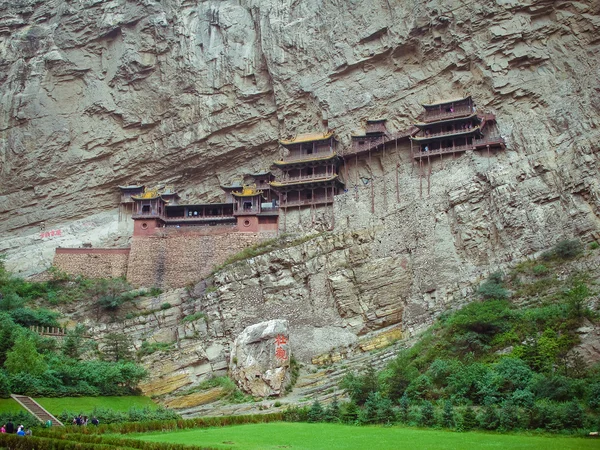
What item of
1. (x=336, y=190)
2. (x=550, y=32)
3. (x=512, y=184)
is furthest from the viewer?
(x=336, y=190)

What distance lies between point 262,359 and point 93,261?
1883 centimetres

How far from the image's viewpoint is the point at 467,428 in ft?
68.8

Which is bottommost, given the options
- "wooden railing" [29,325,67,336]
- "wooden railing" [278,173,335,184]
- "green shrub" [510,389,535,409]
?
"green shrub" [510,389,535,409]

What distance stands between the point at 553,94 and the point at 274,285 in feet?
67.8

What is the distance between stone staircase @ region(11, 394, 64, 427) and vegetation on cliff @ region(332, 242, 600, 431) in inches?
450

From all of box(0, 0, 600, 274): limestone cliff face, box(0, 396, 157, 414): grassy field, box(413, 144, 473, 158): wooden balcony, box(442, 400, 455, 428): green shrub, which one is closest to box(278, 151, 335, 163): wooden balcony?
box(0, 0, 600, 274): limestone cliff face

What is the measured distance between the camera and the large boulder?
32.6 metres

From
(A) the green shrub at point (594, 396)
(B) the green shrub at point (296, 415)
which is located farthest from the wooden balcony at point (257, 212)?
(A) the green shrub at point (594, 396)

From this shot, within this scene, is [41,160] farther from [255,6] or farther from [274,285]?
[274,285]

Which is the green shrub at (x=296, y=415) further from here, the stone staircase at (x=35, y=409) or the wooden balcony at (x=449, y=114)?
the wooden balcony at (x=449, y=114)

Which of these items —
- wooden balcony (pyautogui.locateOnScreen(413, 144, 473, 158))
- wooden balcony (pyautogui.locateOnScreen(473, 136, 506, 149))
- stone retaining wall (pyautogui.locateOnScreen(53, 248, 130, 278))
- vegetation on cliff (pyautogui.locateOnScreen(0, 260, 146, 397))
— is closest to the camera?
vegetation on cliff (pyautogui.locateOnScreen(0, 260, 146, 397))

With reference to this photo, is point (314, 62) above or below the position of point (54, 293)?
above

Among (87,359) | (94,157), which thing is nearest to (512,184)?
(87,359)

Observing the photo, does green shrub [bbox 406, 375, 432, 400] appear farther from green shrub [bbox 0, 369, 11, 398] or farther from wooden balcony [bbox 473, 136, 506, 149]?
wooden balcony [bbox 473, 136, 506, 149]
